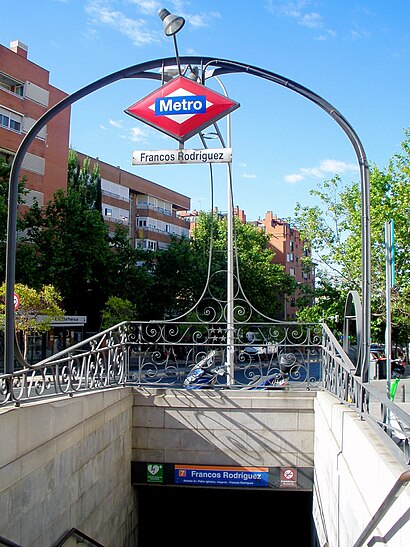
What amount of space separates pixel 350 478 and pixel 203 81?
4.26 metres

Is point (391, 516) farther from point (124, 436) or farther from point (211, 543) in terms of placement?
point (211, 543)

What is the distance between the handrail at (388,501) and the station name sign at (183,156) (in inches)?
147

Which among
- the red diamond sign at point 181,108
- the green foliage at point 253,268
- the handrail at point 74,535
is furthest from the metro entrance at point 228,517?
the green foliage at point 253,268

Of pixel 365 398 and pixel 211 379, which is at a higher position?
pixel 365 398

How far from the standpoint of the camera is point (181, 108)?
6.12 meters

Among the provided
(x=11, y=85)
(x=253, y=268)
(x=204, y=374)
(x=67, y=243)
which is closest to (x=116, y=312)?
(x=67, y=243)

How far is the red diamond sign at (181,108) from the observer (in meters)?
6.04

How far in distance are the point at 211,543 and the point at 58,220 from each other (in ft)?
67.7

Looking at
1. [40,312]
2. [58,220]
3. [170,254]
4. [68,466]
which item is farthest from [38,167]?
[68,466]

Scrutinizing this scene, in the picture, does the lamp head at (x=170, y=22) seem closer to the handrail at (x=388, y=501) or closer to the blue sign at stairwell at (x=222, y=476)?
the handrail at (x=388, y=501)

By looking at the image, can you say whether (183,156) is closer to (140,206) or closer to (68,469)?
(68,469)

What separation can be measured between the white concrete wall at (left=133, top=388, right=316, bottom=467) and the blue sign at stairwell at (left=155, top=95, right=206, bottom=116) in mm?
4821

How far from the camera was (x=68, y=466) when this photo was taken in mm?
6336

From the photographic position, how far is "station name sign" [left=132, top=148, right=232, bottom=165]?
6098 millimetres
